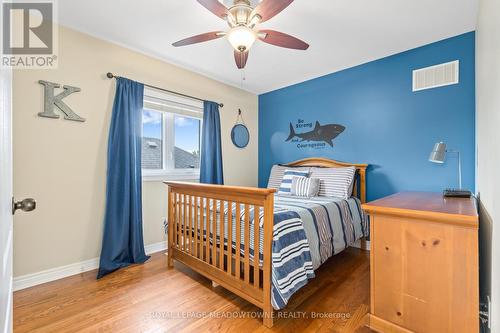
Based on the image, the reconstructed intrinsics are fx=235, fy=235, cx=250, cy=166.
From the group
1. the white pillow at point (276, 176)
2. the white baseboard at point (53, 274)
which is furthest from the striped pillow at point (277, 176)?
the white baseboard at point (53, 274)

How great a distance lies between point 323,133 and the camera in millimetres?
3318

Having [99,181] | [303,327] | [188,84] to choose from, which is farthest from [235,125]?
[303,327]

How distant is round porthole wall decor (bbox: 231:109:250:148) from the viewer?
375 centimetres

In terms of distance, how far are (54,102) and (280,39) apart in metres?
2.05

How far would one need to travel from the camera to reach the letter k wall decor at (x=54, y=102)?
2062 millimetres

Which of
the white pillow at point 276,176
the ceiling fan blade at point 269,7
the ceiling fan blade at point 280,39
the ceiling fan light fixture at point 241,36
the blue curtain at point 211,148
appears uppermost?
the ceiling fan blade at point 269,7

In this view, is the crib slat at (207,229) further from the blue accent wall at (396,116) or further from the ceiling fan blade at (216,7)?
the blue accent wall at (396,116)

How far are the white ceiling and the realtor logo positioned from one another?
6.3 inches

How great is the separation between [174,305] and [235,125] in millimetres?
2663

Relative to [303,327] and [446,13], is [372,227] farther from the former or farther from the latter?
[446,13]

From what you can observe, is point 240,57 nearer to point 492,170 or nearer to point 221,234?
point 221,234

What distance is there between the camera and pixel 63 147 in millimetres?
2174

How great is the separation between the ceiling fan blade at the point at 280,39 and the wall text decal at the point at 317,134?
1.55 meters

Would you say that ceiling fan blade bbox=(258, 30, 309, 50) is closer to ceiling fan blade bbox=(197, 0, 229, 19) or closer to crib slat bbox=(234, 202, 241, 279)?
ceiling fan blade bbox=(197, 0, 229, 19)
